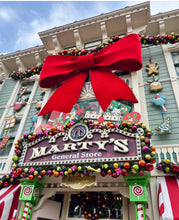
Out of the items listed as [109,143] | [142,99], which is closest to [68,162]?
[109,143]

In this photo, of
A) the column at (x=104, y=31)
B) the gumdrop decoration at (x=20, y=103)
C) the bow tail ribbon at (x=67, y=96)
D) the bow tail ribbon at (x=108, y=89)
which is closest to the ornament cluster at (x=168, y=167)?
the bow tail ribbon at (x=108, y=89)

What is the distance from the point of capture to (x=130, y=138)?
4.52 meters

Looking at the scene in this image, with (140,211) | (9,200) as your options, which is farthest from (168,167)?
(9,200)

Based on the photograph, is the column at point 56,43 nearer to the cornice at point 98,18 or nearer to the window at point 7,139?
the cornice at point 98,18

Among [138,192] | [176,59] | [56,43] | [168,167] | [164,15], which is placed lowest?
[138,192]

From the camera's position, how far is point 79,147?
485 cm

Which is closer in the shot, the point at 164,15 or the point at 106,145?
the point at 106,145

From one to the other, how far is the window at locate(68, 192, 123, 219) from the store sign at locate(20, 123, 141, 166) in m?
1.81

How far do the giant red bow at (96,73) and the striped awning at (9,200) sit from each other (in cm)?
259

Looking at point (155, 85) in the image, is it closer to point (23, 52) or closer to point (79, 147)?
point (79, 147)

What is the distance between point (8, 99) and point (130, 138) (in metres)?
7.71

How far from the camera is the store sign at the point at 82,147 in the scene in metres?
4.38

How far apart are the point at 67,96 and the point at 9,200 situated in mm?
3706

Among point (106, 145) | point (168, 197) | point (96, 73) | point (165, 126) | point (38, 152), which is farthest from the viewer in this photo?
point (96, 73)
